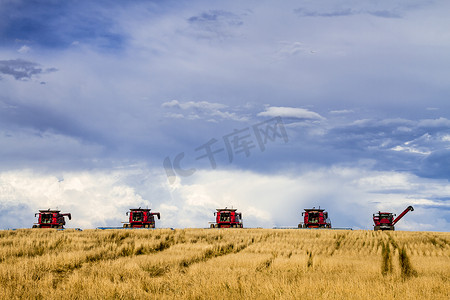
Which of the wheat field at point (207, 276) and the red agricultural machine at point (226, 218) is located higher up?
the red agricultural machine at point (226, 218)

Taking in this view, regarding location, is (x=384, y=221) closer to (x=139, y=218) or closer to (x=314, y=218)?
(x=314, y=218)

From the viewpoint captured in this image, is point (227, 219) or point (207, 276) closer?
point (207, 276)

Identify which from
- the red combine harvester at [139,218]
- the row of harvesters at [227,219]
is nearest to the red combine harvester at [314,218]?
the row of harvesters at [227,219]

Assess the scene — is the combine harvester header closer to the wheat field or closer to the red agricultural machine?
the red agricultural machine

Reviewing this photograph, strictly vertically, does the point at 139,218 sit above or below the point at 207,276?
above

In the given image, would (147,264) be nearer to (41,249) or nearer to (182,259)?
(182,259)

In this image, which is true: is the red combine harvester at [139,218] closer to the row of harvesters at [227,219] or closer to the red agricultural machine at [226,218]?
the row of harvesters at [227,219]

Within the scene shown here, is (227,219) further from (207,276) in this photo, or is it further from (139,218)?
(207,276)

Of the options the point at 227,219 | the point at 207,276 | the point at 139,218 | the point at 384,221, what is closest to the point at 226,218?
the point at 227,219

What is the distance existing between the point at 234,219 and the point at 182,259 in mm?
35460

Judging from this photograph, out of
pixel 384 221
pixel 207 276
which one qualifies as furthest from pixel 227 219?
pixel 207 276

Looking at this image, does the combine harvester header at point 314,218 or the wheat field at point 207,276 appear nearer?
the wheat field at point 207,276

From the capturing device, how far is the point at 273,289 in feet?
33.4

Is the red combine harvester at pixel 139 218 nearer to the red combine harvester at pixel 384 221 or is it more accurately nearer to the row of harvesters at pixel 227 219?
the row of harvesters at pixel 227 219
